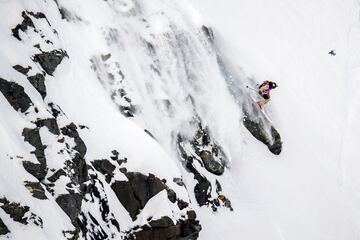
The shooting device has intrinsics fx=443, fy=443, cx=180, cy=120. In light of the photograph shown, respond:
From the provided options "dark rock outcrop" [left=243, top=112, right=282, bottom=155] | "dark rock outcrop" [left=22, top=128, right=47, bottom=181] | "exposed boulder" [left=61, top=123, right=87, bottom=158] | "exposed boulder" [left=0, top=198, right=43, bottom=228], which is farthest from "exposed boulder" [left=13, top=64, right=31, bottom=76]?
"dark rock outcrop" [left=243, top=112, right=282, bottom=155]

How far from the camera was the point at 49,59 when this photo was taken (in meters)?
15.2

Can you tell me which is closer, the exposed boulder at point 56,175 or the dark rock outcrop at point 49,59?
the exposed boulder at point 56,175

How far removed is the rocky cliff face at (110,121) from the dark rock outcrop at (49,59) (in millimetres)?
40

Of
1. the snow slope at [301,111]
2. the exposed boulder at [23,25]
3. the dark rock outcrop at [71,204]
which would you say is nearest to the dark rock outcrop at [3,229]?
the dark rock outcrop at [71,204]

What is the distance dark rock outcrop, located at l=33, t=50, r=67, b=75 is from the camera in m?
14.8

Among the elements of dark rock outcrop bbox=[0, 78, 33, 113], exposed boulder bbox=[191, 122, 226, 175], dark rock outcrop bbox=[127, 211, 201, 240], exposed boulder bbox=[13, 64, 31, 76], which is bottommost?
dark rock outcrop bbox=[127, 211, 201, 240]

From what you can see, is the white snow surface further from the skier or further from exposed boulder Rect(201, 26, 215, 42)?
the skier

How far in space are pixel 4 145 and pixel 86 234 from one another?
343 centimetres

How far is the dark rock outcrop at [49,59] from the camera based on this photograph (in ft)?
48.7

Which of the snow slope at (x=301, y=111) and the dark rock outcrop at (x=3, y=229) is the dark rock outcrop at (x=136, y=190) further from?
the snow slope at (x=301, y=111)

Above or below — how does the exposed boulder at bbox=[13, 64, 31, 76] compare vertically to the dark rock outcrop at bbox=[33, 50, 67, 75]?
below

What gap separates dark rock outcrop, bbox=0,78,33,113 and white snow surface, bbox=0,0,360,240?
22 cm

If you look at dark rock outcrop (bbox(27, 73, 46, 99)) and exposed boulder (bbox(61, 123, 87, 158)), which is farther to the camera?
exposed boulder (bbox(61, 123, 87, 158))

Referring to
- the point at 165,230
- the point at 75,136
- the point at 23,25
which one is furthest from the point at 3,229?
the point at 23,25
